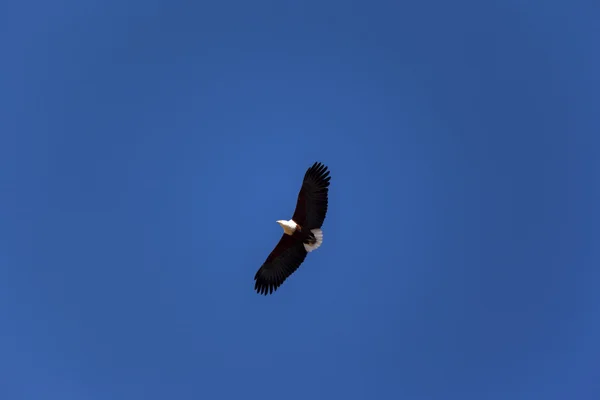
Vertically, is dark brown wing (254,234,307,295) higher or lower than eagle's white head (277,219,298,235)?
lower

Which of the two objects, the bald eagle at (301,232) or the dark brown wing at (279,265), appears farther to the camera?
the dark brown wing at (279,265)

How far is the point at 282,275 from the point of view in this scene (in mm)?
27031

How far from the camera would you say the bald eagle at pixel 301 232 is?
25469 millimetres

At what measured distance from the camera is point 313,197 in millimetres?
25547

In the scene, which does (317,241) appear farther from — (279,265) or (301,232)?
(279,265)

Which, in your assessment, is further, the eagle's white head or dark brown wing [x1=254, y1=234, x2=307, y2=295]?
dark brown wing [x1=254, y1=234, x2=307, y2=295]

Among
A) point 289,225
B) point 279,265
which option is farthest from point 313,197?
point 279,265

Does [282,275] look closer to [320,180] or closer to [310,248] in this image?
[310,248]

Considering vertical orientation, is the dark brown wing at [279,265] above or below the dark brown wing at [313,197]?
below

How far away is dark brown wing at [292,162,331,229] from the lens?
25.4 metres

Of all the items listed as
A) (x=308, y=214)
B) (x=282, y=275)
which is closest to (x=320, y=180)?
(x=308, y=214)

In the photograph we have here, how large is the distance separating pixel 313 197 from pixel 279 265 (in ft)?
11.0

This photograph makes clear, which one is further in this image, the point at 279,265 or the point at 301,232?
the point at 279,265

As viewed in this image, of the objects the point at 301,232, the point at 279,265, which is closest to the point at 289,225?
the point at 301,232
